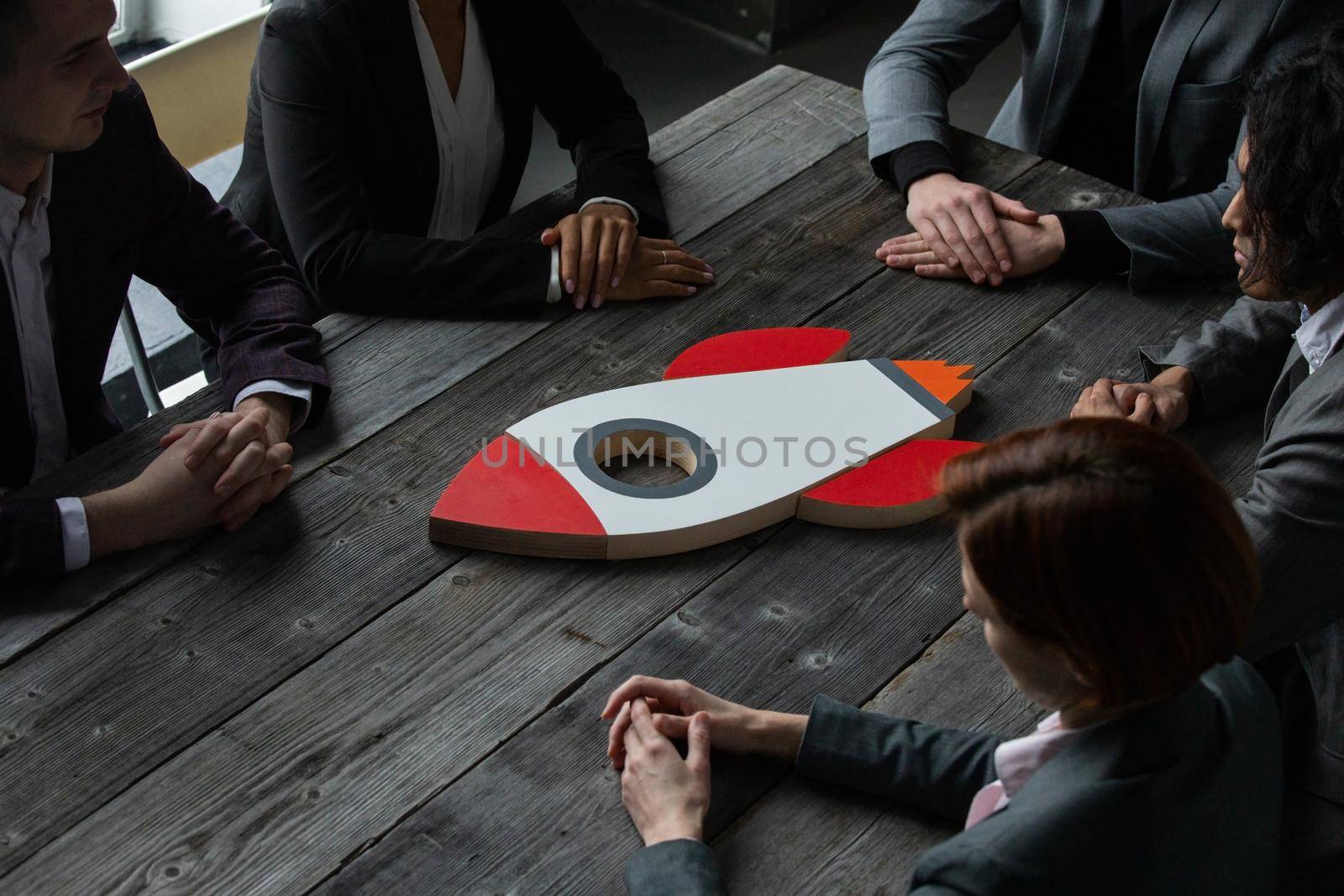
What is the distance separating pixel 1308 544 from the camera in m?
1.24

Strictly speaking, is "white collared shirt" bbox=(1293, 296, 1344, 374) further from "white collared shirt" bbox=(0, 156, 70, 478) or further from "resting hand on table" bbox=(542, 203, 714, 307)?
"white collared shirt" bbox=(0, 156, 70, 478)

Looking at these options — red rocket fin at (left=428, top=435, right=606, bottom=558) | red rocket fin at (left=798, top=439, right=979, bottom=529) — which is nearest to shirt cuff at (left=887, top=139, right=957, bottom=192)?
red rocket fin at (left=798, top=439, right=979, bottom=529)

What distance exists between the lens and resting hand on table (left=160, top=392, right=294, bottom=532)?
1.29m

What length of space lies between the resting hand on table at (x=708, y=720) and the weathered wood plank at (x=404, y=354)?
52 cm

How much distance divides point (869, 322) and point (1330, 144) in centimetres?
58

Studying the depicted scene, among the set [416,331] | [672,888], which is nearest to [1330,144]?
[672,888]

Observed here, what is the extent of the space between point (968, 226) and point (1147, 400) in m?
0.40

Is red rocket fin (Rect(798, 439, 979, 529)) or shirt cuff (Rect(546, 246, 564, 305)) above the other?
shirt cuff (Rect(546, 246, 564, 305))

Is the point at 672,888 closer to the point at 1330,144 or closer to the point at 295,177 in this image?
the point at 1330,144

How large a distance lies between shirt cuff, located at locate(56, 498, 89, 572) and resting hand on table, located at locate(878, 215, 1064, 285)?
109cm

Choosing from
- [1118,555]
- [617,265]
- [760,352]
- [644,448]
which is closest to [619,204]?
[617,265]

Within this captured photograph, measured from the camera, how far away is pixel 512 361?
155 cm

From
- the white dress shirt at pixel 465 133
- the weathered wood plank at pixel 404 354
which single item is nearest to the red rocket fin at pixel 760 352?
the weathered wood plank at pixel 404 354

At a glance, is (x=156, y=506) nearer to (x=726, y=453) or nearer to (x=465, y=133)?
(x=726, y=453)
